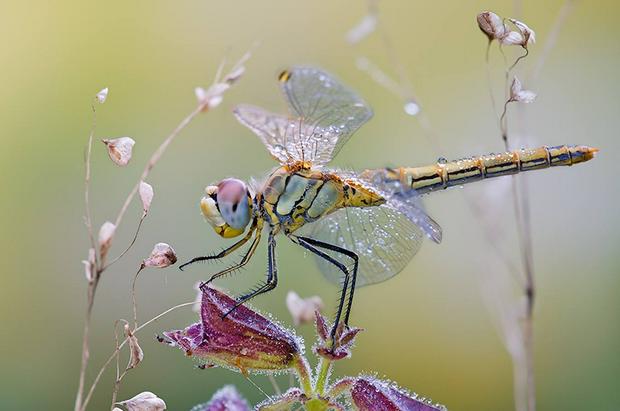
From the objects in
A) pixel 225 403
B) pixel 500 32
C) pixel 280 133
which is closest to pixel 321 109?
pixel 280 133

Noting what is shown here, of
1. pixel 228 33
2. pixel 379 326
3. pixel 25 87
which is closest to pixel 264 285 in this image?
pixel 379 326

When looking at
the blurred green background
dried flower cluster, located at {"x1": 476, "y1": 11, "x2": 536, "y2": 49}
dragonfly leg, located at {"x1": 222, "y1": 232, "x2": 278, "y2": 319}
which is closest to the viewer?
dried flower cluster, located at {"x1": 476, "y1": 11, "x2": 536, "y2": 49}

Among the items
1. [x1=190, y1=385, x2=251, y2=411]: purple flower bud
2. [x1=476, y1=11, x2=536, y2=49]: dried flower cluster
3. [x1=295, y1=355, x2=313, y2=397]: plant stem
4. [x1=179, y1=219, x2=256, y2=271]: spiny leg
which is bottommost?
[x1=190, y1=385, x2=251, y2=411]: purple flower bud

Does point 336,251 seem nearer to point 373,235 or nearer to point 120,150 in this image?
point 373,235

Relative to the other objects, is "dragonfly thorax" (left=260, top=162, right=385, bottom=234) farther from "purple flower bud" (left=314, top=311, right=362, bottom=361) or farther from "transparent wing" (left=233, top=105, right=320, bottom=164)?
"purple flower bud" (left=314, top=311, right=362, bottom=361)

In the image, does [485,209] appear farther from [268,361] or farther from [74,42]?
[74,42]

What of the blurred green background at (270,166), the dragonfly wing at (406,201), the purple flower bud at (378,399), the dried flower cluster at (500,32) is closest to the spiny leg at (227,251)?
the dragonfly wing at (406,201)

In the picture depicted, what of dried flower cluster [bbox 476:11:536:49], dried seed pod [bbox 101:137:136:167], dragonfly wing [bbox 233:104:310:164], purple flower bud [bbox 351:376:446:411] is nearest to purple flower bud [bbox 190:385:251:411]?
purple flower bud [bbox 351:376:446:411]

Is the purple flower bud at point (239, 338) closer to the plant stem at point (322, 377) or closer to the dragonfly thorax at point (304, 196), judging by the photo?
the plant stem at point (322, 377)
